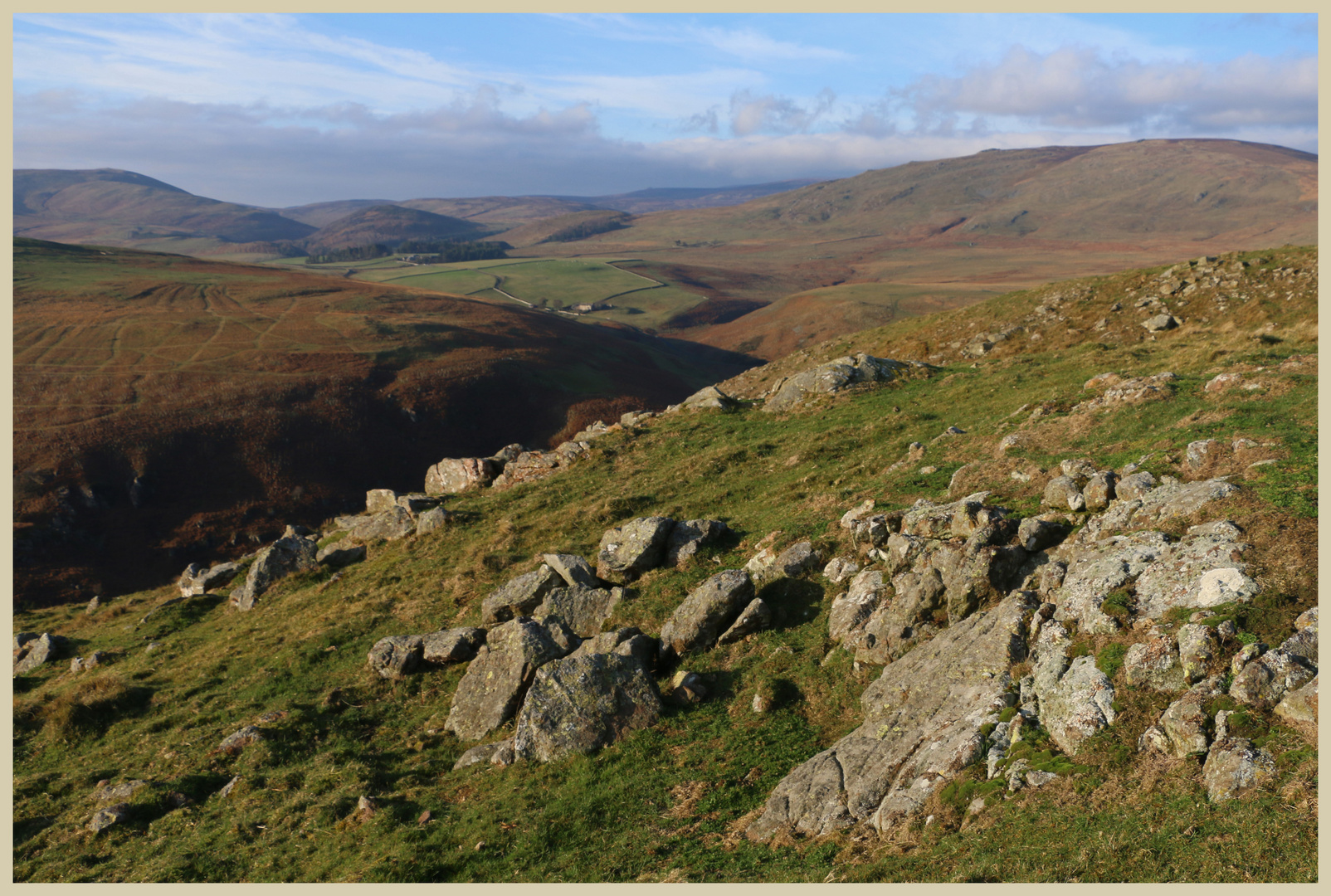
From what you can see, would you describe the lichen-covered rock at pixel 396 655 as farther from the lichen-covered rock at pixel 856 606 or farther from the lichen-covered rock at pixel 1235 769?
the lichen-covered rock at pixel 1235 769

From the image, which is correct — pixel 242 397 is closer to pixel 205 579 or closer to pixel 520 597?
pixel 205 579

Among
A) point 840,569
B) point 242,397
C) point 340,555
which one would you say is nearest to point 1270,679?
point 840,569

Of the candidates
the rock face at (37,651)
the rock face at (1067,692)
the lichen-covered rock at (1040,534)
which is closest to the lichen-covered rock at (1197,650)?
the rock face at (1067,692)

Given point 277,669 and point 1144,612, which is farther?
point 277,669

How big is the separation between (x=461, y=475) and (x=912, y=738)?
3325cm

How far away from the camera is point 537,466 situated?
1625 inches

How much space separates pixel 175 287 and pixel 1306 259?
15111 centimetres

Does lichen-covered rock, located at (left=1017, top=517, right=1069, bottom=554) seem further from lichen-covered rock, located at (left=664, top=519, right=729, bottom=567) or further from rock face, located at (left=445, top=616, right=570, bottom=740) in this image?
rock face, located at (left=445, top=616, right=570, bottom=740)

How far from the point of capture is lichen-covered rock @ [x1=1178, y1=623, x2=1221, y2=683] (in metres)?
12.3

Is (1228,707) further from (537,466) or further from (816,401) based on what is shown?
(537,466)

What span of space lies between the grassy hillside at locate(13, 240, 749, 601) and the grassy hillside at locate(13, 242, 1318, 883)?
933 inches

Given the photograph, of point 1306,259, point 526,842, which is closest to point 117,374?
point 526,842

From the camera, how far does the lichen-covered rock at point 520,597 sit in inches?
993

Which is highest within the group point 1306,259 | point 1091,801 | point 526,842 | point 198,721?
point 1306,259
